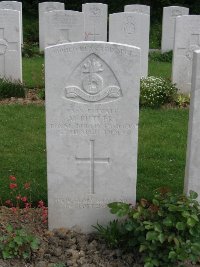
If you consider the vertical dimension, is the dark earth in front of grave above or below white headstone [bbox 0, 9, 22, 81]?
below

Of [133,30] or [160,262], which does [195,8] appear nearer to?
[133,30]

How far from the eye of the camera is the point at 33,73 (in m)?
11.2

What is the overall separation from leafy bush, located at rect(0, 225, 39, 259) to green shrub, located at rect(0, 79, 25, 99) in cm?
533

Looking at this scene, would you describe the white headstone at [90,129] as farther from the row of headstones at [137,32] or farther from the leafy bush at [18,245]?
the row of headstones at [137,32]

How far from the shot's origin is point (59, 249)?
4078mm

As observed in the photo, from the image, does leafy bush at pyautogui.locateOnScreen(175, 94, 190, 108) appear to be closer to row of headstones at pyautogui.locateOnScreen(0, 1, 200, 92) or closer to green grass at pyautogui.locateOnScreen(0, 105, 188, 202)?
green grass at pyautogui.locateOnScreen(0, 105, 188, 202)

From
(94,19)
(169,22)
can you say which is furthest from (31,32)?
(169,22)

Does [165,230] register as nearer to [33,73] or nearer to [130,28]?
Result: [130,28]

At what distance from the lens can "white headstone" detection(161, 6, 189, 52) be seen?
15.1m

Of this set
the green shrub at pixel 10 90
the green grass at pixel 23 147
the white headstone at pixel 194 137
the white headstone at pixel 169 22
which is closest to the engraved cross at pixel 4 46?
the green shrub at pixel 10 90

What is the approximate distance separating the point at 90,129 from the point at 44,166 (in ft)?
6.02

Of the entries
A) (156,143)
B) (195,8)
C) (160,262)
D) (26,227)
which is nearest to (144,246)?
(160,262)

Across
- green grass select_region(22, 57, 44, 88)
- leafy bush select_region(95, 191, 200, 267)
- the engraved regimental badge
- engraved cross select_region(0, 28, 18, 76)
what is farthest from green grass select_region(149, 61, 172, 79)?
leafy bush select_region(95, 191, 200, 267)

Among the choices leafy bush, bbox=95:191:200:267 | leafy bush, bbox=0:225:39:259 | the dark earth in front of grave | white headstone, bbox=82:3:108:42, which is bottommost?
the dark earth in front of grave
